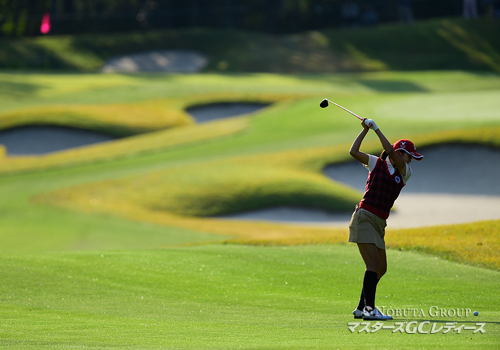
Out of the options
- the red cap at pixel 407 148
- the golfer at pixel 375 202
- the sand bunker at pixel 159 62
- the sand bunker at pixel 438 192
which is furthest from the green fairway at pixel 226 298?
the sand bunker at pixel 159 62

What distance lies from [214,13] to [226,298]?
78589mm

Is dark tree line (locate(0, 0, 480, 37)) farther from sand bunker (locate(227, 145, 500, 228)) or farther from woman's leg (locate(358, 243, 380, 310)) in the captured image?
woman's leg (locate(358, 243, 380, 310))

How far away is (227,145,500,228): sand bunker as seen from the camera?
2588 centimetres

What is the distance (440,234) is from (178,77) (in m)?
45.2

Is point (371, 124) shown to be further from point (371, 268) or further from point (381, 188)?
point (371, 268)

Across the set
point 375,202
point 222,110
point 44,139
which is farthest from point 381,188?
point 222,110

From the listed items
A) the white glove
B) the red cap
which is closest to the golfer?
the red cap

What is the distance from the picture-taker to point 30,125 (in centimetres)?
4041

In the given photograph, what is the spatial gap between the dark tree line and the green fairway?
72.3m

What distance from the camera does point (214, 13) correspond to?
3406 inches

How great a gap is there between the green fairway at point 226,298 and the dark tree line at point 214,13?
72346 mm

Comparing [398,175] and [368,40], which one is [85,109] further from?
[368,40]

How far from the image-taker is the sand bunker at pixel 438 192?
84.9ft

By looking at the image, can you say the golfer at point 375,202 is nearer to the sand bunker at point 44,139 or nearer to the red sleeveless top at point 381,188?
the red sleeveless top at point 381,188
